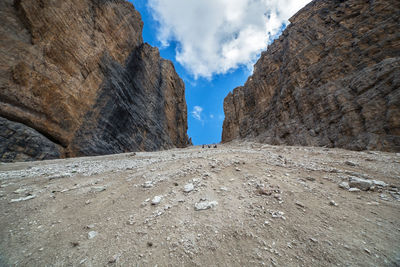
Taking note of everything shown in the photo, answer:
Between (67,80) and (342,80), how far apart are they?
30.4m

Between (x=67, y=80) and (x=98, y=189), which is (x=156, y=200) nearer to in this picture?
(x=98, y=189)

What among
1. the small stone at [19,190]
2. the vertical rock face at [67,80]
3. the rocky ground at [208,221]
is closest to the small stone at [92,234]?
the rocky ground at [208,221]

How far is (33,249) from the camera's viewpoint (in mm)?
2248

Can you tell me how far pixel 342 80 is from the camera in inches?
583

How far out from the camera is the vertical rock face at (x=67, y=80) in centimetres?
1123

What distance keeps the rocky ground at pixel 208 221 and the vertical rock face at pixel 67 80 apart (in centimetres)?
1141

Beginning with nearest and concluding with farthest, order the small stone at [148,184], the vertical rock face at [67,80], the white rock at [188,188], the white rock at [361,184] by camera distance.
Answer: the white rock at [361,184]
the white rock at [188,188]
the small stone at [148,184]
the vertical rock face at [67,80]

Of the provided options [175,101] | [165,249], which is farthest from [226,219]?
[175,101]

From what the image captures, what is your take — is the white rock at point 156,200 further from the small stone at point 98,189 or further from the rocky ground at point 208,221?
the small stone at point 98,189

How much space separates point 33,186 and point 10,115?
12217 mm

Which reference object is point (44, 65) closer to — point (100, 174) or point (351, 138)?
point (100, 174)

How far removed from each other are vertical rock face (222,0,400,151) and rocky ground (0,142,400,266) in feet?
31.4

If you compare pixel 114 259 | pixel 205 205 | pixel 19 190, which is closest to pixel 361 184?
pixel 205 205

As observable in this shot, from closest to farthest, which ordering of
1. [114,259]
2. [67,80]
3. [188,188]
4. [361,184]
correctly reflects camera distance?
[114,259]
[361,184]
[188,188]
[67,80]
